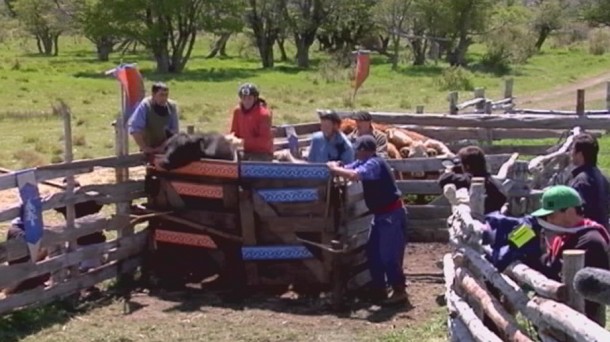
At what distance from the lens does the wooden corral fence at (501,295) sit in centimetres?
496

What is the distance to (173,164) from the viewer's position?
34.6 feet

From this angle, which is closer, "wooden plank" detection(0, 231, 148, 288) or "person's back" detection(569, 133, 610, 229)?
"person's back" detection(569, 133, 610, 229)

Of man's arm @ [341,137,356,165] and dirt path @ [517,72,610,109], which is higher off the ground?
man's arm @ [341,137,356,165]

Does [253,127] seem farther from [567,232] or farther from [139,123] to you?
[567,232]

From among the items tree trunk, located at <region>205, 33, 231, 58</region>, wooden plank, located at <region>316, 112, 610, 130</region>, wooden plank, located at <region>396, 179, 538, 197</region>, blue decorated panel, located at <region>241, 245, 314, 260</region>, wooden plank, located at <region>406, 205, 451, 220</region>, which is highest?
wooden plank, located at <region>316, 112, 610, 130</region>

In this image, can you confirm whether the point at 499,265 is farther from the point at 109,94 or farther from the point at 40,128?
the point at 109,94

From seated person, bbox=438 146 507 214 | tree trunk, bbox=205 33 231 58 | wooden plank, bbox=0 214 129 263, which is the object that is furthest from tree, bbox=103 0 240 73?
seated person, bbox=438 146 507 214

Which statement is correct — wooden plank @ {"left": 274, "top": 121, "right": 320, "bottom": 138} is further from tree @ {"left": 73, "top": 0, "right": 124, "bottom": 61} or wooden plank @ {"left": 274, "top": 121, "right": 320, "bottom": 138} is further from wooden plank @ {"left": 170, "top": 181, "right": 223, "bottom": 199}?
tree @ {"left": 73, "top": 0, "right": 124, "bottom": 61}

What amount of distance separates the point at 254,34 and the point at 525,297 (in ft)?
156

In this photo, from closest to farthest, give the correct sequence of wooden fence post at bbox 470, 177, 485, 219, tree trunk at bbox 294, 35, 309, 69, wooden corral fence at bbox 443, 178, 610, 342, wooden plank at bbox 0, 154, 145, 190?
wooden corral fence at bbox 443, 178, 610, 342, wooden fence post at bbox 470, 177, 485, 219, wooden plank at bbox 0, 154, 145, 190, tree trunk at bbox 294, 35, 309, 69

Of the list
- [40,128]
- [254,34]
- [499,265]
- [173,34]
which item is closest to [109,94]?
[40,128]

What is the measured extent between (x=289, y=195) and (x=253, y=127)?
1087 millimetres

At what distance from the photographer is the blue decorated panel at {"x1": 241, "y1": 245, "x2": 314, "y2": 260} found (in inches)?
404

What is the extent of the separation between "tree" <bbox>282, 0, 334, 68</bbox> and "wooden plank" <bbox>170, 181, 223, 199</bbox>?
128ft
